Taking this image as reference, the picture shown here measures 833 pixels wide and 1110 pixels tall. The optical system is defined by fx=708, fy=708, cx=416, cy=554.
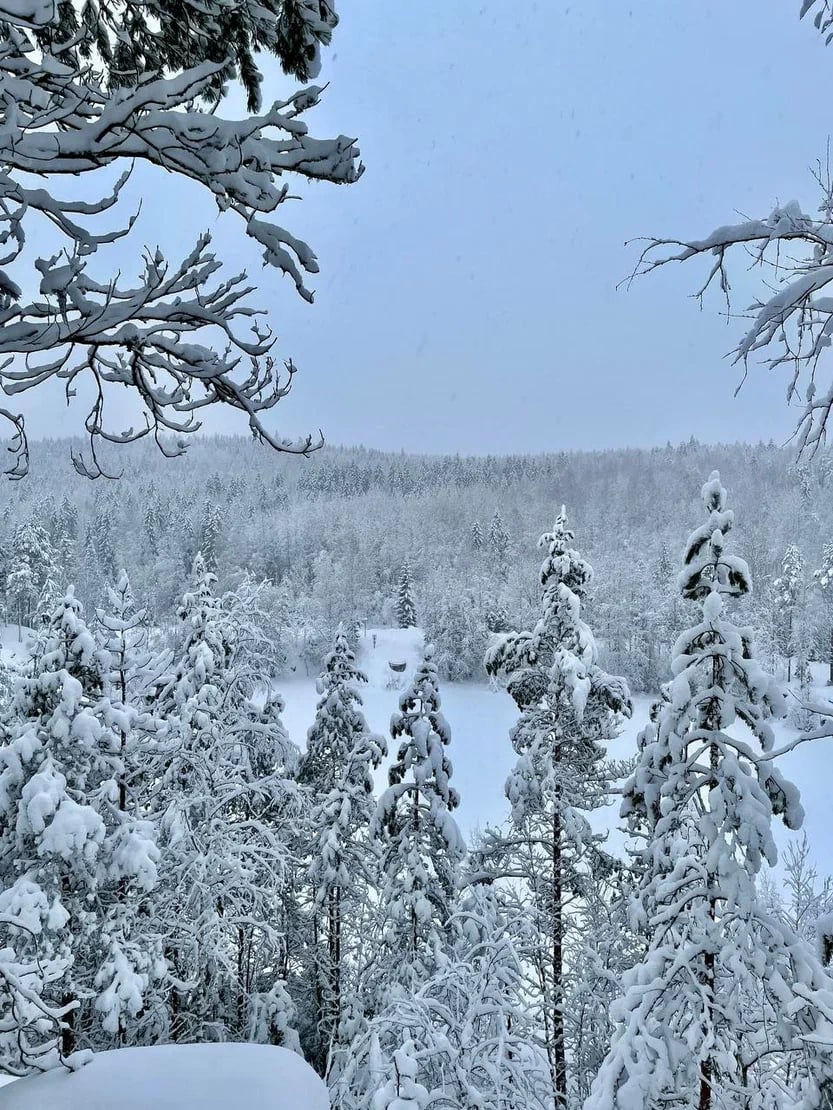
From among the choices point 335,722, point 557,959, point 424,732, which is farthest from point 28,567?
point 557,959

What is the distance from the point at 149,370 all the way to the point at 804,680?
5488 cm

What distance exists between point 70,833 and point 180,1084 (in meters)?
6.35

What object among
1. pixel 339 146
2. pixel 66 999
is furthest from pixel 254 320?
pixel 66 999

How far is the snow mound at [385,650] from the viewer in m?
64.6

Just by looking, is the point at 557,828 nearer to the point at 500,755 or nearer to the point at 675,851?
the point at 675,851

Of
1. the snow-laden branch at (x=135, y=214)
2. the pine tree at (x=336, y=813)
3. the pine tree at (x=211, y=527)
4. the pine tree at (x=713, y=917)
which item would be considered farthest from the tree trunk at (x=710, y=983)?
the pine tree at (x=211, y=527)

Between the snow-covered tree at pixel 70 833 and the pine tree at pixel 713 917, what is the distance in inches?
244

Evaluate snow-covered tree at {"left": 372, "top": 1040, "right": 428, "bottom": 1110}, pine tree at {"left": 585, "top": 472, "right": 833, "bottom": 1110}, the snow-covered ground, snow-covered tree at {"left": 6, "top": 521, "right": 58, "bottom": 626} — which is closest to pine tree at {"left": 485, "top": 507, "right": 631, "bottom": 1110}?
pine tree at {"left": 585, "top": 472, "right": 833, "bottom": 1110}

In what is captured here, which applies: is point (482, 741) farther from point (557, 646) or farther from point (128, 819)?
point (128, 819)

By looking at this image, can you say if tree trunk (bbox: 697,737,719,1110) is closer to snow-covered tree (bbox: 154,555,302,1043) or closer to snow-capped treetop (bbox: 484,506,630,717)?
snow-capped treetop (bbox: 484,506,630,717)

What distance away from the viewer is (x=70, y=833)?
8.38 metres

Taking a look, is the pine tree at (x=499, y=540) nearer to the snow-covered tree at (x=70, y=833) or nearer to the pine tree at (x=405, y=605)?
the pine tree at (x=405, y=605)

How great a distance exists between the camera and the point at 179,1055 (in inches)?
127

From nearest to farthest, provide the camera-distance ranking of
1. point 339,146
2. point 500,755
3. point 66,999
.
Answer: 1. point 339,146
2. point 66,999
3. point 500,755
